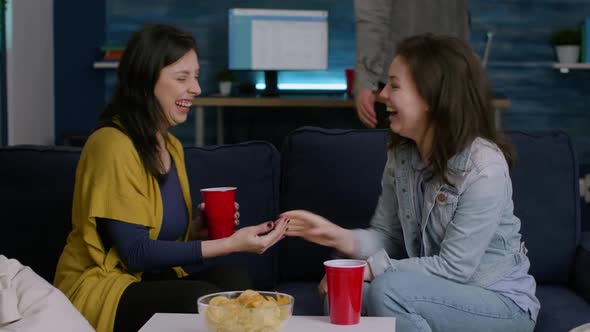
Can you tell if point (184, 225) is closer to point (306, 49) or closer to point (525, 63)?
point (306, 49)

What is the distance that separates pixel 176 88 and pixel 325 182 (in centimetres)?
53

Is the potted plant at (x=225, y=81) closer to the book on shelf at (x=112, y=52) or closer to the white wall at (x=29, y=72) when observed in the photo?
the book on shelf at (x=112, y=52)

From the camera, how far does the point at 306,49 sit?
17.5 ft

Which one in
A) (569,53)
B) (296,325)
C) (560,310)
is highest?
(569,53)

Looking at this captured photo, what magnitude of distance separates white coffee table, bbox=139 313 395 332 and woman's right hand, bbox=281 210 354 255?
1.37 feet

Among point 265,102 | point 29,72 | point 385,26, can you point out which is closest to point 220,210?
point 385,26

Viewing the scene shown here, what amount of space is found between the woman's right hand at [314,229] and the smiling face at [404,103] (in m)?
0.27

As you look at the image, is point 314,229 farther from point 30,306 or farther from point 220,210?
point 30,306

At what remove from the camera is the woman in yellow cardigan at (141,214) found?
A: 195 centimetres

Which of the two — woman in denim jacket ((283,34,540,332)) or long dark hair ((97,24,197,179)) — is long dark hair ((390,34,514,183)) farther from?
long dark hair ((97,24,197,179))

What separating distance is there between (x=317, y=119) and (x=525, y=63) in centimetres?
133

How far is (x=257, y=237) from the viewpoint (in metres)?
1.96

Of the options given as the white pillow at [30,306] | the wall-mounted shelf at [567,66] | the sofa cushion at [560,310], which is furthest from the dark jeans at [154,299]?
the wall-mounted shelf at [567,66]

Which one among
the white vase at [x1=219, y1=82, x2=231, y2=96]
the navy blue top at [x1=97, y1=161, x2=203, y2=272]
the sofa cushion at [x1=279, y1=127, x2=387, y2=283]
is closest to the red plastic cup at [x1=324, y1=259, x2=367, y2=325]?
the navy blue top at [x1=97, y1=161, x2=203, y2=272]
